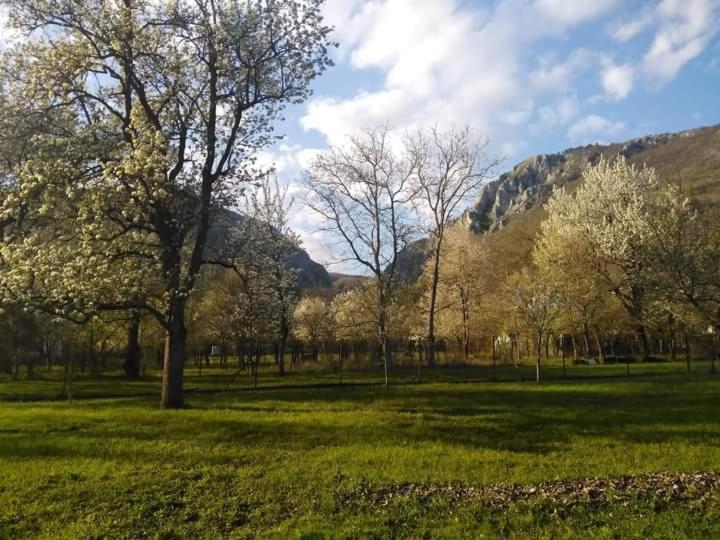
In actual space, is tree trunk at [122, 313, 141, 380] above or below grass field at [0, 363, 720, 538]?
above

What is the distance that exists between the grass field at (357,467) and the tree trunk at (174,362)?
1.07 m

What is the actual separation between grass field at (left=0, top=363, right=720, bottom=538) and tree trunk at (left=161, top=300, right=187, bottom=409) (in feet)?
3.51

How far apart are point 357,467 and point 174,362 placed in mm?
12344

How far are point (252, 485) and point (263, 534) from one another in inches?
97.7

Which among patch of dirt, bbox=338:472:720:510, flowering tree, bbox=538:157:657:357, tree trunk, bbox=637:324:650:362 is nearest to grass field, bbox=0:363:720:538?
patch of dirt, bbox=338:472:720:510

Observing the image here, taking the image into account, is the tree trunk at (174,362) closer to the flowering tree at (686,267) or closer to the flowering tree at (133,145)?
the flowering tree at (133,145)

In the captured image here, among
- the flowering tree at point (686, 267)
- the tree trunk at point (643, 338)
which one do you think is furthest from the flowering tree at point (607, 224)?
the flowering tree at point (686, 267)

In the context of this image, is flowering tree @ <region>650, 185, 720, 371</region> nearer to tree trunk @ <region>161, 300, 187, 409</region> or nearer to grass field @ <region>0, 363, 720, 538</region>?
grass field @ <region>0, 363, 720, 538</region>

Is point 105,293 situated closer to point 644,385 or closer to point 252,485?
point 252,485

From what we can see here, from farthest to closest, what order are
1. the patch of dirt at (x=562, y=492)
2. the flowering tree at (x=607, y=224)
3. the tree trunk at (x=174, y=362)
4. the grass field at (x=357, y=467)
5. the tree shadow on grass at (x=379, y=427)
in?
the flowering tree at (x=607, y=224)
the tree trunk at (x=174, y=362)
the tree shadow on grass at (x=379, y=427)
the patch of dirt at (x=562, y=492)
the grass field at (x=357, y=467)

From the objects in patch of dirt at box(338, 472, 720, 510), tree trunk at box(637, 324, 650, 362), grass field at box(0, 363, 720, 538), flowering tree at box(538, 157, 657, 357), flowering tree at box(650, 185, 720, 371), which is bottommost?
grass field at box(0, 363, 720, 538)

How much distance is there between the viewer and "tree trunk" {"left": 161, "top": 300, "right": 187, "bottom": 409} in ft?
69.2

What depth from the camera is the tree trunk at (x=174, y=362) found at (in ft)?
69.2

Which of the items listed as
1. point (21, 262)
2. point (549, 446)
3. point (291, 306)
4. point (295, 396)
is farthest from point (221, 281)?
point (549, 446)
